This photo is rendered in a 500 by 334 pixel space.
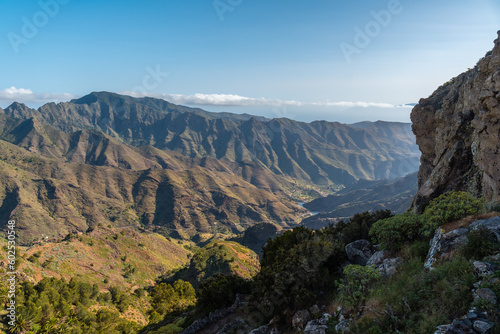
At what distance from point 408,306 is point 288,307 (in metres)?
9.53

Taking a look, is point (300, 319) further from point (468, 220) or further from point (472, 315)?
point (468, 220)

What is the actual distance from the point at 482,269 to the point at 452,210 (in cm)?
646

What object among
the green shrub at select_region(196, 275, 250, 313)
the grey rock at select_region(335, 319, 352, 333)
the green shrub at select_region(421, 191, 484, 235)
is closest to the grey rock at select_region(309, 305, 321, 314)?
the grey rock at select_region(335, 319, 352, 333)

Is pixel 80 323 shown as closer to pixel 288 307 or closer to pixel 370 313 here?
pixel 288 307

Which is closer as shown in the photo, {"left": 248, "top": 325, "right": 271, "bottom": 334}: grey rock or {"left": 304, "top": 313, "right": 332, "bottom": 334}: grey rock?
{"left": 304, "top": 313, "right": 332, "bottom": 334}: grey rock

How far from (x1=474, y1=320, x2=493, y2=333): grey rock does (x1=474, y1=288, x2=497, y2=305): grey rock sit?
1.00 meters

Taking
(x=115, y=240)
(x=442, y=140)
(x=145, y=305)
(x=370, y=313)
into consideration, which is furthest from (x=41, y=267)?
(x=442, y=140)

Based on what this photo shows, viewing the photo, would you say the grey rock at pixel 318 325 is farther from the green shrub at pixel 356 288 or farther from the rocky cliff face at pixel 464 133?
the rocky cliff face at pixel 464 133

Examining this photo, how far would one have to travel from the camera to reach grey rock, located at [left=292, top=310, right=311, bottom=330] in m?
16.2

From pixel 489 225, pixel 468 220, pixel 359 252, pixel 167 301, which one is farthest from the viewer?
pixel 167 301

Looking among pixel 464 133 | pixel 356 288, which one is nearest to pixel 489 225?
pixel 356 288

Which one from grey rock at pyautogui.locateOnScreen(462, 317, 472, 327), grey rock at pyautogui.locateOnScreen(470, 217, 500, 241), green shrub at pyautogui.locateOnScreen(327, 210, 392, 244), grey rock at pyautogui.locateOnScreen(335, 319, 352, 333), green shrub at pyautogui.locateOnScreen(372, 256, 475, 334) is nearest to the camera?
grey rock at pyautogui.locateOnScreen(462, 317, 472, 327)

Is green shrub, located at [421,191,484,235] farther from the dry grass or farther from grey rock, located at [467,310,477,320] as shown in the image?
grey rock, located at [467,310,477,320]

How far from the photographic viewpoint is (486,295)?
30.8 feet
